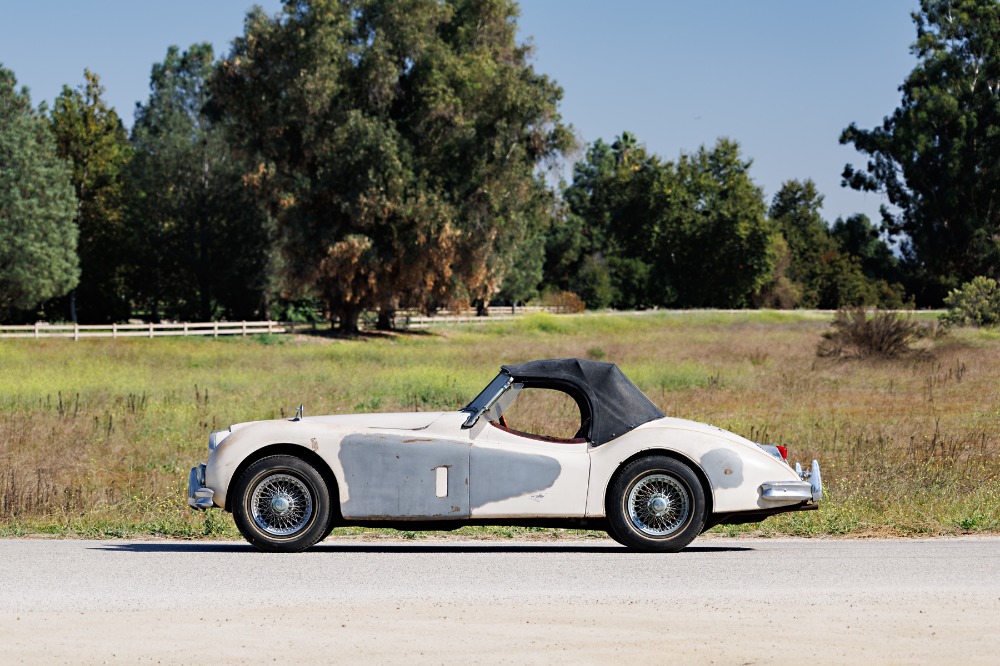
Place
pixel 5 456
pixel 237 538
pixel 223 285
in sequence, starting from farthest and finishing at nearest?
pixel 223 285
pixel 5 456
pixel 237 538

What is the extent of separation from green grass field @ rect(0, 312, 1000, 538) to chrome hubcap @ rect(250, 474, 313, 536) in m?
1.66

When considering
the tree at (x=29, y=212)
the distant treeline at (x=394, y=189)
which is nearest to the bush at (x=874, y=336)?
the distant treeline at (x=394, y=189)

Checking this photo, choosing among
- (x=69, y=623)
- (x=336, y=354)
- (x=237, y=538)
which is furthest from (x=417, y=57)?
(x=69, y=623)

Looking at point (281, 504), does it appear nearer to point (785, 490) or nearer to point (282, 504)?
point (282, 504)

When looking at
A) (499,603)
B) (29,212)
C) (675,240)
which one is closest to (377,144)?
(29,212)

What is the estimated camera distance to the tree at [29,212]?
6419cm

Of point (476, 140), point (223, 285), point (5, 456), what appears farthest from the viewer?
point (223, 285)

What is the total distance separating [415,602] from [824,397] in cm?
2110

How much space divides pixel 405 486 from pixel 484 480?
2.01 feet

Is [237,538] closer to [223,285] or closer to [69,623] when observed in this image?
[69,623]

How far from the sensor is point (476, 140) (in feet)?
202

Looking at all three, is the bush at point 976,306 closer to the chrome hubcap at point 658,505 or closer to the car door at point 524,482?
the chrome hubcap at point 658,505

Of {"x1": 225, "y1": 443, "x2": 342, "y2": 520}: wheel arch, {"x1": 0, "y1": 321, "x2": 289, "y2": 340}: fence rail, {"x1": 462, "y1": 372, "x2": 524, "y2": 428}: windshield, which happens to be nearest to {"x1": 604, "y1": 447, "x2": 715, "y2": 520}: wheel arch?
{"x1": 462, "y1": 372, "x2": 524, "y2": 428}: windshield

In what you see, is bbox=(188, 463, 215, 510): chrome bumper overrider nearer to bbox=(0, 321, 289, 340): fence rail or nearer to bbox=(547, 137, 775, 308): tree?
bbox=(0, 321, 289, 340): fence rail
